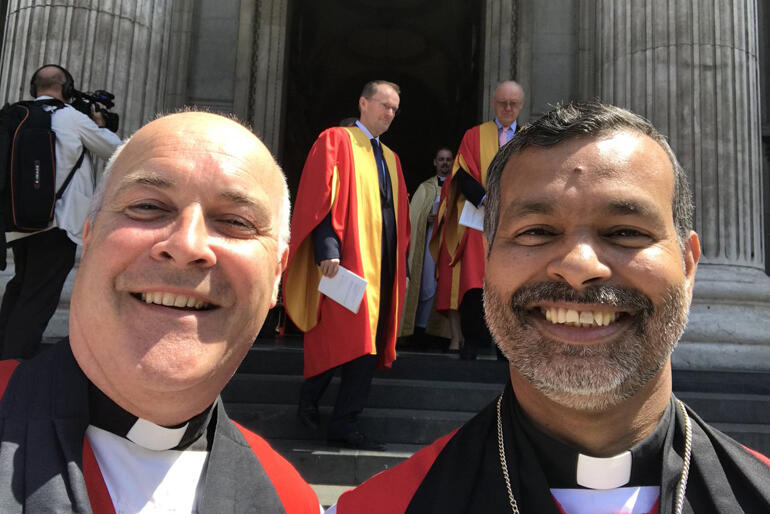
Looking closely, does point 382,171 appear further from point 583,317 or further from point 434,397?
point 583,317

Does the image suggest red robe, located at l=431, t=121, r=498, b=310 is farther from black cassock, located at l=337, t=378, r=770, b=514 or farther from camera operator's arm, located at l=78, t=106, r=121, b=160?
black cassock, located at l=337, t=378, r=770, b=514

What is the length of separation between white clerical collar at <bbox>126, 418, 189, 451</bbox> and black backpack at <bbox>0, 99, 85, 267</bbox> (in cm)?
303

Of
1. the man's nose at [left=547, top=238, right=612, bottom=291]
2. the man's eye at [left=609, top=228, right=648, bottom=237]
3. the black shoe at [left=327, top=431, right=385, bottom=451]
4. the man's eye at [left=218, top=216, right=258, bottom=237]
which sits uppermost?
the man's eye at [left=609, top=228, right=648, bottom=237]

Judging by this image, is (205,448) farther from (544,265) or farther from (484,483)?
(544,265)

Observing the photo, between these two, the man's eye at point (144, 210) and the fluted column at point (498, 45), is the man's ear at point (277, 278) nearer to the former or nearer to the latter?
the man's eye at point (144, 210)

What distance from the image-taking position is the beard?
141 centimetres

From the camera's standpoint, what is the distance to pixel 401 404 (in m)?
4.56

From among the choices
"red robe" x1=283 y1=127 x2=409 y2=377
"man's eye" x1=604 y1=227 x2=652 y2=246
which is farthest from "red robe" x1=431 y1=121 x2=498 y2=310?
"man's eye" x1=604 y1=227 x2=652 y2=246

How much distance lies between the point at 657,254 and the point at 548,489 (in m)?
Answer: 0.55

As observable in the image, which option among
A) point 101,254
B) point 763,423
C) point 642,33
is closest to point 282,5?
point 642,33

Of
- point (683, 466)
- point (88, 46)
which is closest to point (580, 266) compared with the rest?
point (683, 466)

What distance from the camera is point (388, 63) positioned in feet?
52.4

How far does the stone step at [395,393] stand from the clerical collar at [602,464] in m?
2.96

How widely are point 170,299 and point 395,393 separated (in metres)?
3.25
